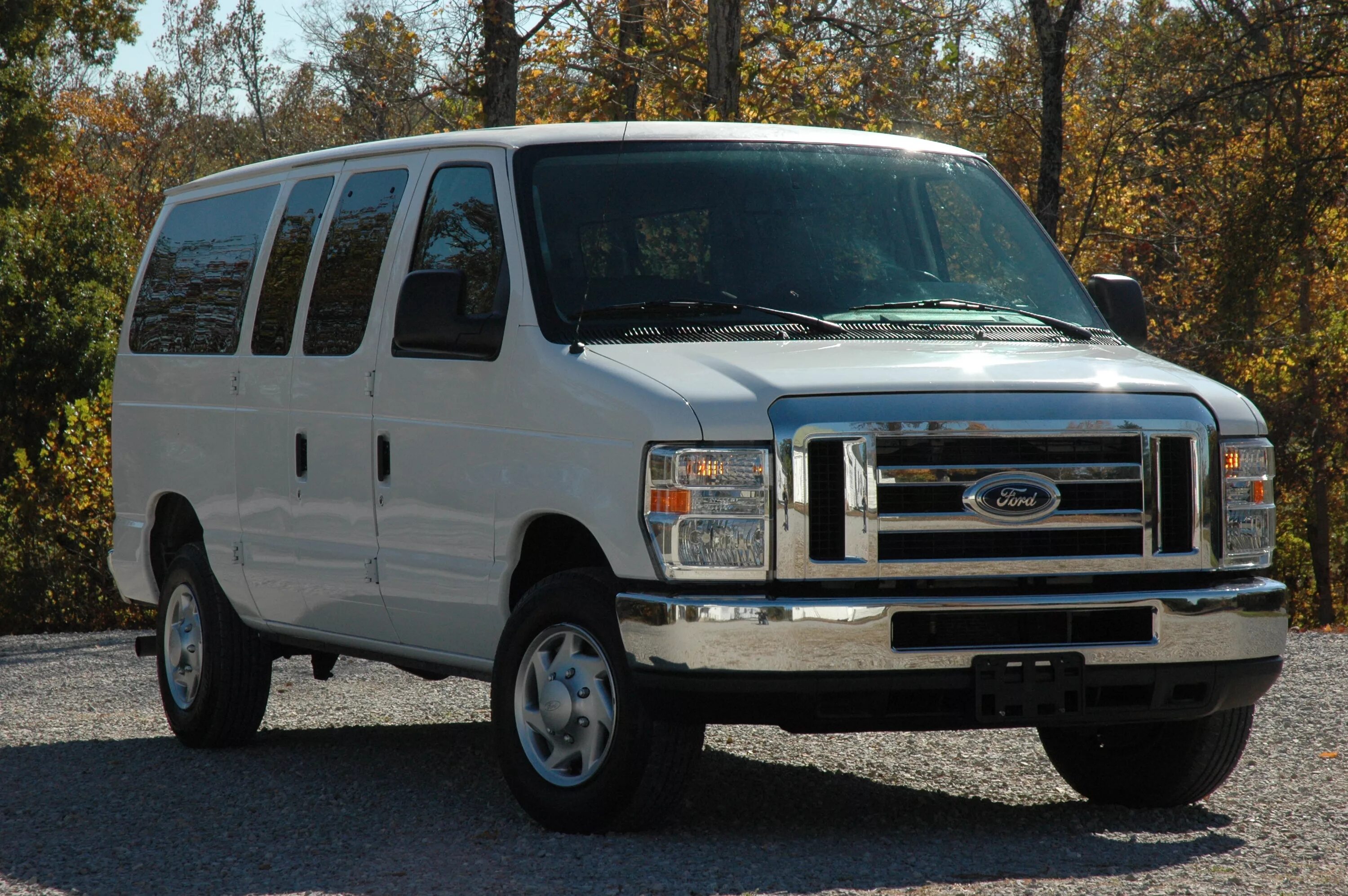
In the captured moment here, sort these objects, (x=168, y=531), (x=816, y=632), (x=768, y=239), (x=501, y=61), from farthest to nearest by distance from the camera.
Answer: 1. (x=501, y=61)
2. (x=168, y=531)
3. (x=768, y=239)
4. (x=816, y=632)

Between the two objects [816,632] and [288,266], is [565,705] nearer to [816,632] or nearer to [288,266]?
[816,632]

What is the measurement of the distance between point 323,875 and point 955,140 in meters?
29.9

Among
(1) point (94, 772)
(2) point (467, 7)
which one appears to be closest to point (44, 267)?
(2) point (467, 7)

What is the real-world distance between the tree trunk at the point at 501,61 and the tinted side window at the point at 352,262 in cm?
1200

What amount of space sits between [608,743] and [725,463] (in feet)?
3.21

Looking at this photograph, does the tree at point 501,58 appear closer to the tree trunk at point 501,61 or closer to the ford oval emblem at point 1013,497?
the tree trunk at point 501,61

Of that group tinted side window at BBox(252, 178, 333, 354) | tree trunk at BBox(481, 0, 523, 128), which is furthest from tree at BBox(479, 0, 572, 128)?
tinted side window at BBox(252, 178, 333, 354)

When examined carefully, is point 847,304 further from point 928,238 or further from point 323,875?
point 323,875

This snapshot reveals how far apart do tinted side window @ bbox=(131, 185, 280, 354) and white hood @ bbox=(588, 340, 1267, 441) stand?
2.78 m

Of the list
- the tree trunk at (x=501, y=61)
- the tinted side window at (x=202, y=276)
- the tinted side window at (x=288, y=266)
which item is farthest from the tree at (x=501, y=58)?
the tinted side window at (x=288, y=266)

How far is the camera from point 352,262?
6.93 metres

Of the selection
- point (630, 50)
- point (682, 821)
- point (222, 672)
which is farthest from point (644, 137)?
point (630, 50)

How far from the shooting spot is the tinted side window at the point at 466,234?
6.09 meters

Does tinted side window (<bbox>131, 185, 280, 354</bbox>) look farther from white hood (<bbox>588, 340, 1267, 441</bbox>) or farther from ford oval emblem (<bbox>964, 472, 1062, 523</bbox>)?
ford oval emblem (<bbox>964, 472, 1062, 523</bbox>)
